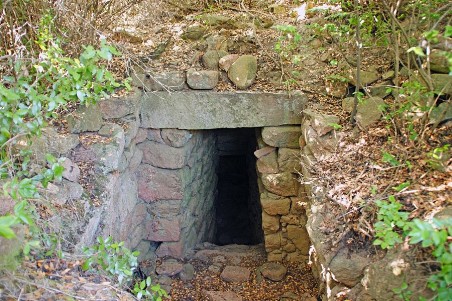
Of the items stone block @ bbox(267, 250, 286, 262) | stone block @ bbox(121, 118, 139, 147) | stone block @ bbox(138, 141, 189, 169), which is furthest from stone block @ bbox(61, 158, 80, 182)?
stone block @ bbox(267, 250, 286, 262)

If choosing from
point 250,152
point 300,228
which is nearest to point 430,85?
point 300,228

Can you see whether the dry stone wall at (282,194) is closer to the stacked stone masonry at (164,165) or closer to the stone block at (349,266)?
the stacked stone masonry at (164,165)

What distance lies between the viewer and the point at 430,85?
92.4 inches

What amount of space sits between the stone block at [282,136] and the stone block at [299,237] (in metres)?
0.80

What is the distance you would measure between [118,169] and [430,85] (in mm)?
2304

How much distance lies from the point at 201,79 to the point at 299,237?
1740 millimetres

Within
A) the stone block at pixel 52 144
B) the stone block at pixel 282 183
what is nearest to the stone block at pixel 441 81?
the stone block at pixel 282 183

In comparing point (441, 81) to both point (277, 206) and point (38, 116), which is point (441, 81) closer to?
point (277, 206)

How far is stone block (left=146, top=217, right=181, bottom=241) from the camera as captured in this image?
3746 mm

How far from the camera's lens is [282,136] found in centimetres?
344

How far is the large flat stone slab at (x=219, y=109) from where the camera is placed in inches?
133

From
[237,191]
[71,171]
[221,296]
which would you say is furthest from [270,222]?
[237,191]

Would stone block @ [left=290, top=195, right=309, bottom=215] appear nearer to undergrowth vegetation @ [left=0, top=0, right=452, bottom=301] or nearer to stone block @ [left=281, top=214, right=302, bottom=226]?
stone block @ [left=281, top=214, right=302, bottom=226]

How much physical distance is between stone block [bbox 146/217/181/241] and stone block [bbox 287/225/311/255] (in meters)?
1.09
